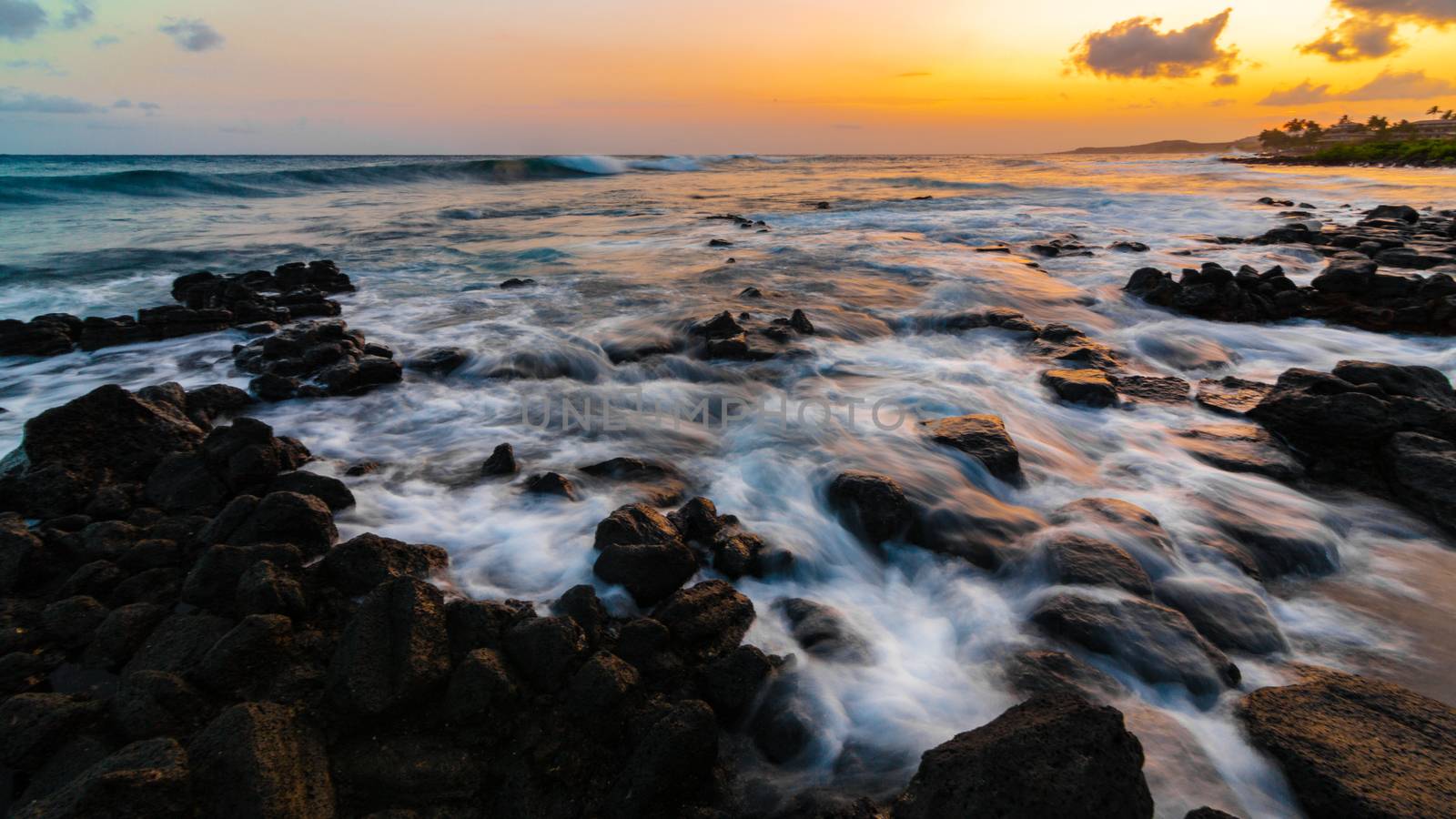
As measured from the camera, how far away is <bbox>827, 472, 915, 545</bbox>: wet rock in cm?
379

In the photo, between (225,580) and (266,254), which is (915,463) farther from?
(266,254)

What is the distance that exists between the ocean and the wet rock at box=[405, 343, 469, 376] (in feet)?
0.40

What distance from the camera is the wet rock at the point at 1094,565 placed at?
3.20 metres

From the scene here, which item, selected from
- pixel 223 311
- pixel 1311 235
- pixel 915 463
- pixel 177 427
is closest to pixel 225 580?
pixel 177 427

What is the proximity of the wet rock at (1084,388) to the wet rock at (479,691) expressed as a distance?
199 inches

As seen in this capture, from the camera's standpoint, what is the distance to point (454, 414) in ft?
18.5

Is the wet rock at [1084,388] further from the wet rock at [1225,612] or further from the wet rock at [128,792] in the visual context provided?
the wet rock at [128,792]

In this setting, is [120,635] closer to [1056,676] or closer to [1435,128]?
[1056,676]

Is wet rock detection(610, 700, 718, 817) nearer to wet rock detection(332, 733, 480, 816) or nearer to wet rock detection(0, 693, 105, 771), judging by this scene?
wet rock detection(332, 733, 480, 816)

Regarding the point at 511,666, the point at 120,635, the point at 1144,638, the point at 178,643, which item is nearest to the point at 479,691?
the point at 511,666

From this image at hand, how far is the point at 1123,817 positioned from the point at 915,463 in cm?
288

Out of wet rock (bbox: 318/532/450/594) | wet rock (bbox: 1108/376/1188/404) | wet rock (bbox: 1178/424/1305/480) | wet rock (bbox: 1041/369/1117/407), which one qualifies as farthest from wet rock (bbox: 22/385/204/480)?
wet rock (bbox: 1108/376/1188/404)

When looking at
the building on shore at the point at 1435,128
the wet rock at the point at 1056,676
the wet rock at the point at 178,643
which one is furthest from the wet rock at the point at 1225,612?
the building on shore at the point at 1435,128

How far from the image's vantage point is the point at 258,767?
1.98 meters
